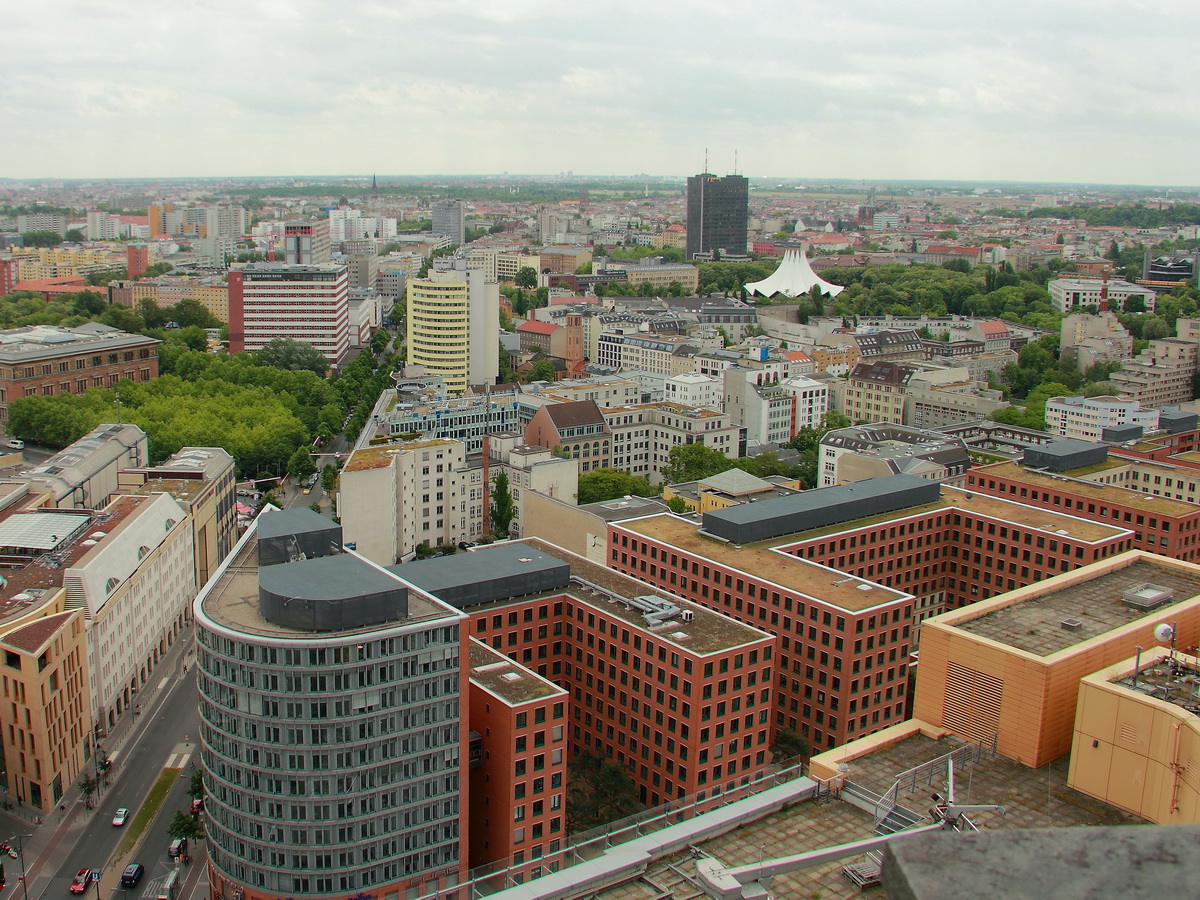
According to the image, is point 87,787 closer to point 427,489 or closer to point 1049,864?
point 427,489

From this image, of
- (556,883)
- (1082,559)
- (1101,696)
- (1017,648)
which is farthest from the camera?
(1082,559)

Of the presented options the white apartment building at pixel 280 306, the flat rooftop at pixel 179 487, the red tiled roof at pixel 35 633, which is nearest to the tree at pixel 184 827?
the red tiled roof at pixel 35 633

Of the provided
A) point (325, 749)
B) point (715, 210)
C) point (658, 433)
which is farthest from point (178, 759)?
point (715, 210)

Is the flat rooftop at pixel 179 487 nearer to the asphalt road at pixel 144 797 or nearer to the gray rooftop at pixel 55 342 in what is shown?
the asphalt road at pixel 144 797

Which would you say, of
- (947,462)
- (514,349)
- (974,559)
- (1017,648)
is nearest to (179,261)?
(514,349)

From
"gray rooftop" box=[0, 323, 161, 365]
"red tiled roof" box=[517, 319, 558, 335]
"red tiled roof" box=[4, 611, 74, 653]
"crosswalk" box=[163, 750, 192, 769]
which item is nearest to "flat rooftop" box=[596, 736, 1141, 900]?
"red tiled roof" box=[4, 611, 74, 653]

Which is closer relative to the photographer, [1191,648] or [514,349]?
[1191,648]

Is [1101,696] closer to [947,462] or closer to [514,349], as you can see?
[947,462]
